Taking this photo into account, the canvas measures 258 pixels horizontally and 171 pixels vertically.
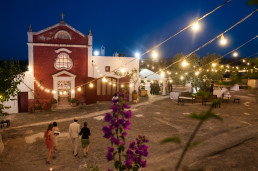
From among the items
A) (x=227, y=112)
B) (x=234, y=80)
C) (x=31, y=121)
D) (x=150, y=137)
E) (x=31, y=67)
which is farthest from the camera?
(x=31, y=67)

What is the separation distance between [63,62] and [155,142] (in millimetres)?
11321

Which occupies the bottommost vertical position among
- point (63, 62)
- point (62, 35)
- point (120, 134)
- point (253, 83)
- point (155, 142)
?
point (155, 142)

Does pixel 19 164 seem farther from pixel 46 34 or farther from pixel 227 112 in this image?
pixel 227 112

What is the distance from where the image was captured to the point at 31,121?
12.2 metres

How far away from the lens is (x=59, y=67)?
16062 millimetres

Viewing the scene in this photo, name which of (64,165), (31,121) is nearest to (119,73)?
(31,121)

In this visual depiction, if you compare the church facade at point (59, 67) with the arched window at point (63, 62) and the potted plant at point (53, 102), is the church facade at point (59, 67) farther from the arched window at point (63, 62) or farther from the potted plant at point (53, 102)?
the potted plant at point (53, 102)

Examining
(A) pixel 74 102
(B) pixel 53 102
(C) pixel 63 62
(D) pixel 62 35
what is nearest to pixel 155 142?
(A) pixel 74 102

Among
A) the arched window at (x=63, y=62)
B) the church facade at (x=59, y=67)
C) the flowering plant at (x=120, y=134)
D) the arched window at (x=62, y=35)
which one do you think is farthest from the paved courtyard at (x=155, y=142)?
the arched window at (x=62, y=35)

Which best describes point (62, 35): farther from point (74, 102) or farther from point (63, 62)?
point (74, 102)

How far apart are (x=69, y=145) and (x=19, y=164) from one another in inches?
78.8

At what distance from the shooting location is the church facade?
15297 millimetres

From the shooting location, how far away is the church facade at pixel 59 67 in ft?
50.2

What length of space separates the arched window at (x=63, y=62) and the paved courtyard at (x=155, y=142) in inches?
170
